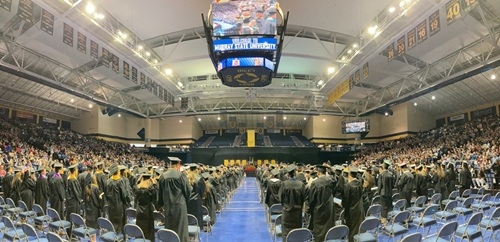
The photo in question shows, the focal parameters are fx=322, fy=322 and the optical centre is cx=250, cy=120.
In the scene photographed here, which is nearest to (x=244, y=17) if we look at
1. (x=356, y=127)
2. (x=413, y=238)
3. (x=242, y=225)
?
(x=242, y=225)

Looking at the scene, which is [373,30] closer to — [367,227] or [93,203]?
[367,227]

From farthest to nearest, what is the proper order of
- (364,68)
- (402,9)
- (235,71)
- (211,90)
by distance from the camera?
1. (211,90)
2. (364,68)
3. (402,9)
4. (235,71)

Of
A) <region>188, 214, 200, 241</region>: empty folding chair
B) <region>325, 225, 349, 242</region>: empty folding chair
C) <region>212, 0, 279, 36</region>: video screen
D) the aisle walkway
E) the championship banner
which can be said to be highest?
<region>212, 0, 279, 36</region>: video screen

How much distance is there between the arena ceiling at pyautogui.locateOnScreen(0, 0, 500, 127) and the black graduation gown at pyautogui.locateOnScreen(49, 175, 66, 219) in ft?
19.3

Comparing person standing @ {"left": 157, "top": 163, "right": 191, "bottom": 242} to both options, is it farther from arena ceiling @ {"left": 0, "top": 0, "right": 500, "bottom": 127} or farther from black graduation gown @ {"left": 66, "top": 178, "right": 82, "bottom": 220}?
arena ceiling @ {"left": 0, "top": 0, "right": 500, "bottom": 127}

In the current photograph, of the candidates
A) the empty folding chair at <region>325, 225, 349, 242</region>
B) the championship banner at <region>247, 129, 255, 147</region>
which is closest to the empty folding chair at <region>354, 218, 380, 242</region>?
the empty folding chair at <region>325, 225, 349, 242</region>

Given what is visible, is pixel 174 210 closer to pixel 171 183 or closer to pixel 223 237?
pixel 171 183

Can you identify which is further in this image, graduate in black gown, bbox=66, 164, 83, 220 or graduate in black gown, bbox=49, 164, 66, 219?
graduate in black gown, bbox=49, 164, 66, 219

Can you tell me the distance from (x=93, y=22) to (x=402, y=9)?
13509 mm

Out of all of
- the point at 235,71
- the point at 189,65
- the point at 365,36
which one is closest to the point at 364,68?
the point at 365,36

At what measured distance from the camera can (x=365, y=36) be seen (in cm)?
1741

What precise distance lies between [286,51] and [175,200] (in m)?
17.4

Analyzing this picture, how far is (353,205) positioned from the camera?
7012 mm

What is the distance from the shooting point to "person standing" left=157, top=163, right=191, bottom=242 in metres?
6.25
